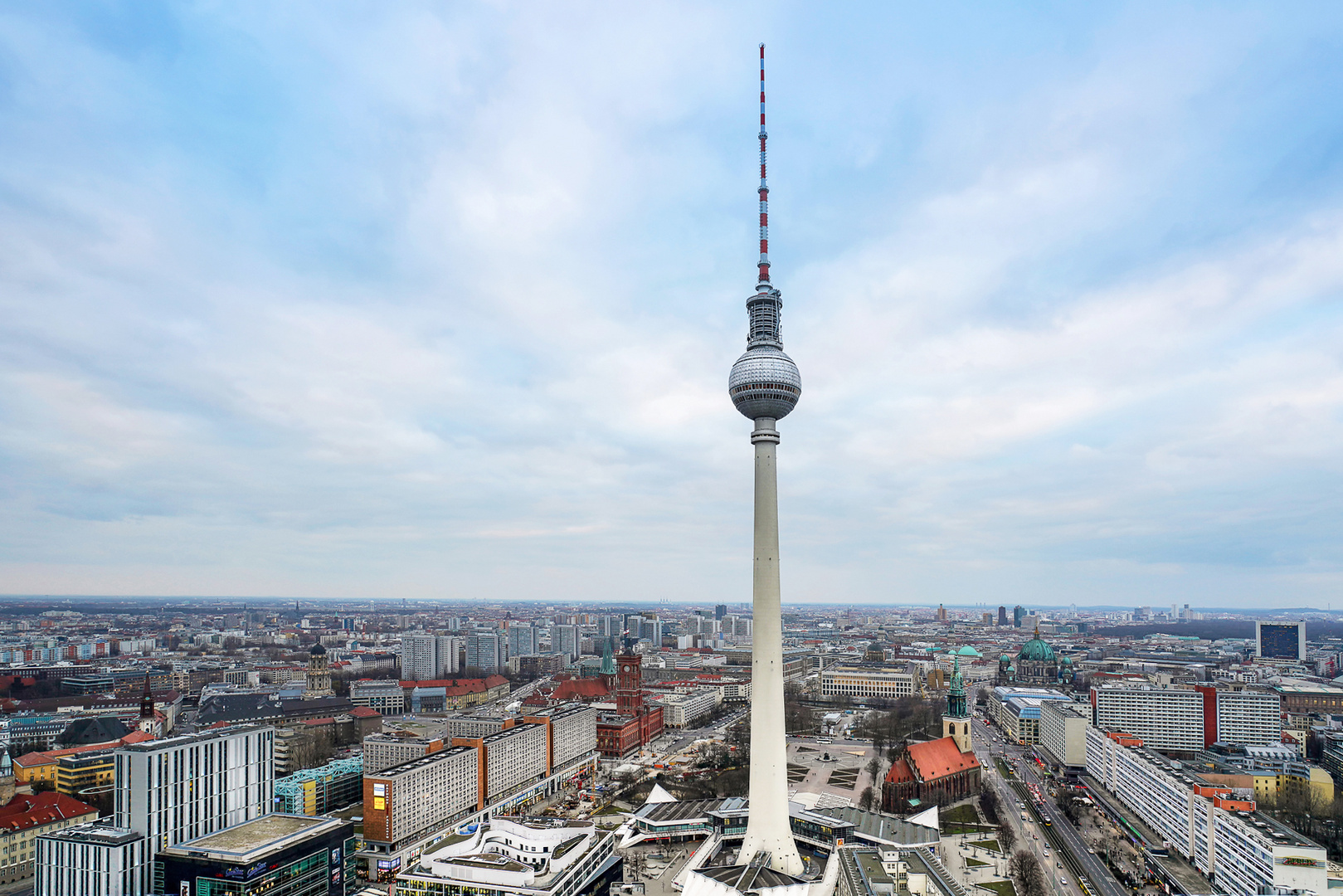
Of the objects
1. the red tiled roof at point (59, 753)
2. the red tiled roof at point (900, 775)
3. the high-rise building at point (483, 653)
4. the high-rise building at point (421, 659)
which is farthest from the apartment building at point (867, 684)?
the red tiled roof at point (59, 753)

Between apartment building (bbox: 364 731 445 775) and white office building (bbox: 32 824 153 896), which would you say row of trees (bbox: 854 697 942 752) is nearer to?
apartment building (bbox: 364 731 445 775)

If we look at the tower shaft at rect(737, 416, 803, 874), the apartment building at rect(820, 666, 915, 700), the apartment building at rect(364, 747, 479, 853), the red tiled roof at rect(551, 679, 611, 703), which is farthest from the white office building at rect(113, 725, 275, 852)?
the apartment building at rect(820, 666, 915, 700)

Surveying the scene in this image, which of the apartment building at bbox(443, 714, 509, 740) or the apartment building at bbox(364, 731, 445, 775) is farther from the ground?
the apartment building at bbox(364, 731, 445, 775)

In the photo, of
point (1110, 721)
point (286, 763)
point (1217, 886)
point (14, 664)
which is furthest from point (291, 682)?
point (1217, 886)

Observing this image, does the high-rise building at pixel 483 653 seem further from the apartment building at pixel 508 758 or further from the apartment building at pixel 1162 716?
the apartment building at pixel 1162 716

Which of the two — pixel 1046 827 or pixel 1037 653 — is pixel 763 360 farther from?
pixel 1037 653

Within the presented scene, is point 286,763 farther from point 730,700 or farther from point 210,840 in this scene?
point 730,700
